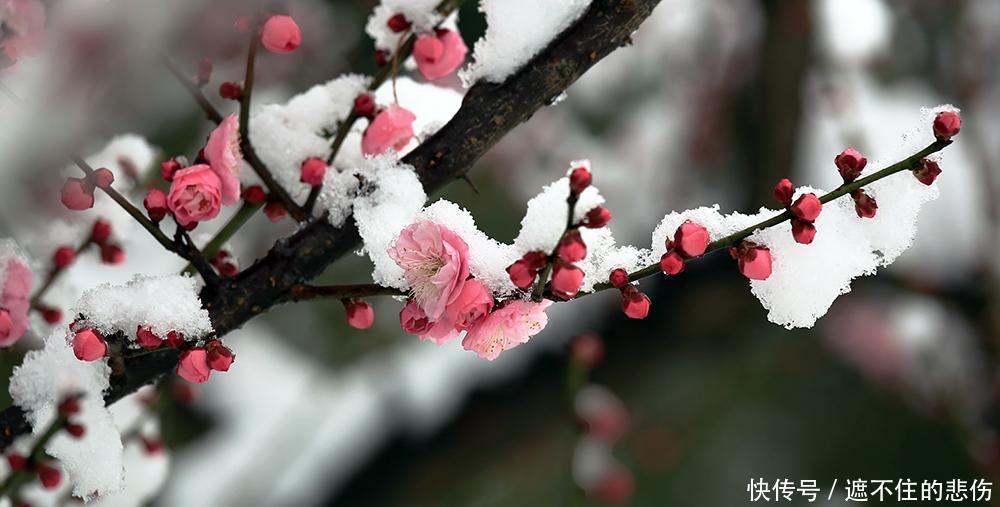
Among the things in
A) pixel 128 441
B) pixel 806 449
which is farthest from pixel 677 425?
pixel 128 441

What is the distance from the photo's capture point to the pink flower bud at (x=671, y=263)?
2.06 ft

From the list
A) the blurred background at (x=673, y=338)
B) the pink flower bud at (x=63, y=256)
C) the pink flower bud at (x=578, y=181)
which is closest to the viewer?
the pink flower bud at (x=578, y=181)

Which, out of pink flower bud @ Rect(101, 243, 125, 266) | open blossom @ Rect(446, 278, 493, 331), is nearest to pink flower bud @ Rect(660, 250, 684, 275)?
open blossom @ Rect(446, 278, 493, 331)

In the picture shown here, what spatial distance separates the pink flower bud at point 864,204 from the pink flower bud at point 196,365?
19.9 inches

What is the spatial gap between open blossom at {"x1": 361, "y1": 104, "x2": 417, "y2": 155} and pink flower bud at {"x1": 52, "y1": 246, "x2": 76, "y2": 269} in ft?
1.13

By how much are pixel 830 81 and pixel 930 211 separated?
77 centimetres

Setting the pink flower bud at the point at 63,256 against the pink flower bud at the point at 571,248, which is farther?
the pink flower bud at the point at 63,256

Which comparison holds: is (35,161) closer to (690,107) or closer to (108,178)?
(108,178)

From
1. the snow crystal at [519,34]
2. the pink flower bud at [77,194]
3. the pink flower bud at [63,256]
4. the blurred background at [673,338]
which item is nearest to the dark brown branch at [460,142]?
the snow crystal at [519,34]

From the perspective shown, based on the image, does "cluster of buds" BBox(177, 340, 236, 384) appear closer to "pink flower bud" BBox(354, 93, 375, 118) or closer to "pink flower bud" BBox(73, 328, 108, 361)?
Result: "pink flower bud" BBox(73, 328, 108, 361)

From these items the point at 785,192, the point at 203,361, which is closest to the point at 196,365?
the point at 203,361

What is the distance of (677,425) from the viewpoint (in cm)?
346

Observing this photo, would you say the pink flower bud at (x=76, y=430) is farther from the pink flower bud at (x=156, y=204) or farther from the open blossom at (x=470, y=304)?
the open blossom at (x=470, y=304)

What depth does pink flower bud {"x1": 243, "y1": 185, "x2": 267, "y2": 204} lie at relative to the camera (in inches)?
30.2
